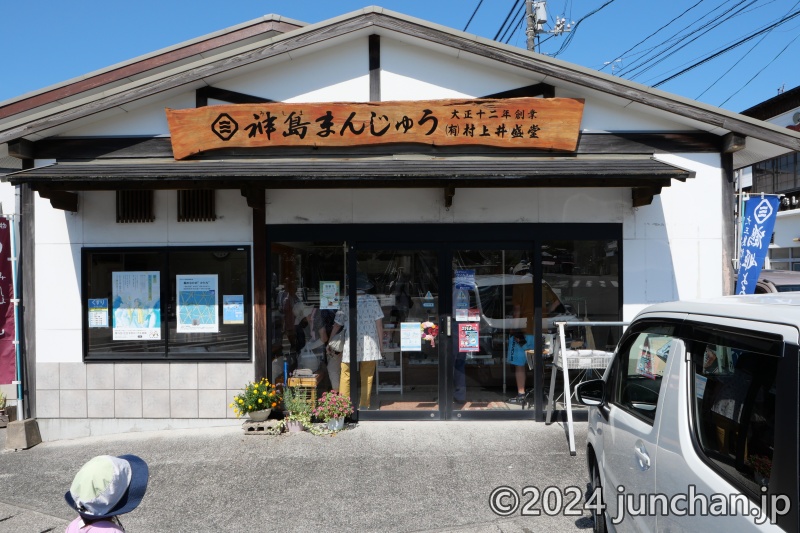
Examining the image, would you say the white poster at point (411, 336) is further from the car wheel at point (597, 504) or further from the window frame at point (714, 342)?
the window frame at point (714, 342)

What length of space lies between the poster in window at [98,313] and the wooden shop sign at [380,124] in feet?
7.33

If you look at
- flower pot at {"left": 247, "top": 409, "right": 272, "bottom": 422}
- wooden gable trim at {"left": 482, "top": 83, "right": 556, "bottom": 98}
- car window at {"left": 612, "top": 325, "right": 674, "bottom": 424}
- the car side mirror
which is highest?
wooden gable trim at {"left": 482, "top": 83, "right": 556, "bottom": 98}

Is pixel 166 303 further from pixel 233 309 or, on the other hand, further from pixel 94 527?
pixel 94 527

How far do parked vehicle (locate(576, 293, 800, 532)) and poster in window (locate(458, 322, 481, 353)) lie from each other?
150 inches

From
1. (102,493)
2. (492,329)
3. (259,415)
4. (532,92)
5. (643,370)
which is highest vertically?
(532,92)

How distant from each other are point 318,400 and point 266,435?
0.79 meters

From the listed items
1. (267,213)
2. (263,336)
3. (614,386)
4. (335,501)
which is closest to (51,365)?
(263,336)

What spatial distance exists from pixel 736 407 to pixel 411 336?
17.8 feet

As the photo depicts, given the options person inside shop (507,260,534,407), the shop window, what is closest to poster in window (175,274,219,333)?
the shop window

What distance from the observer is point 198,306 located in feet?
24.7

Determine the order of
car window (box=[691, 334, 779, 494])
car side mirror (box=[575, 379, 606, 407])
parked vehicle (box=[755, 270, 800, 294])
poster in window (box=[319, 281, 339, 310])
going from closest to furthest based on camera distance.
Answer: car window (box=[691, 334, 779, 494]), car side mirror (box=[575, 379, 606, 407]), poster in window (box=[319, 281, 339, 310]), parked vehicle (box=[755, 270, 800, 294])

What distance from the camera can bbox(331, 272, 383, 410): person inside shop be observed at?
25.0 ft

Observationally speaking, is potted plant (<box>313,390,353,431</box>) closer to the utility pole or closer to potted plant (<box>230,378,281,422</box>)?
potted plant (<box>230,378,281,422</box>)

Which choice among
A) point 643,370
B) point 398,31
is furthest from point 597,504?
point 398,31
